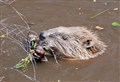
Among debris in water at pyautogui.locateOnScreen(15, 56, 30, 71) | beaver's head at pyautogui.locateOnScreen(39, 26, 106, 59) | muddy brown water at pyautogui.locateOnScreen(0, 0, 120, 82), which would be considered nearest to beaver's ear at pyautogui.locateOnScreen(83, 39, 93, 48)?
beaver's head at pyautogui.locateOnScreen(39, 26, 106, 59)

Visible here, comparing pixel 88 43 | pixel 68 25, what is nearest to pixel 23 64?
pixel 88 43

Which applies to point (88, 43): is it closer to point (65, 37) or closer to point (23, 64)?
point (65, 37)

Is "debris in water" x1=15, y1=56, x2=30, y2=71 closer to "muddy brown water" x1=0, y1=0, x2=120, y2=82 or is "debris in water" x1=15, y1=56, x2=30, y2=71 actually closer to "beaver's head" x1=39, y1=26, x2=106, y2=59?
"muddy brown water" x1=0, y1=0, x2=120, y2=82

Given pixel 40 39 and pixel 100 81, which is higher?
pixel 40 39

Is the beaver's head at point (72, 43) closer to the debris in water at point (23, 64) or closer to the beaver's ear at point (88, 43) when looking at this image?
the beaver's ear at point (88, 43)

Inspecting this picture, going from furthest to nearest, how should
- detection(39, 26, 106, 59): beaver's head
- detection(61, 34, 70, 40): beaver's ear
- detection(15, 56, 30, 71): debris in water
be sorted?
detection(61, 34, 70, 40): beaver's ear → detection(39, 26, 106, 59): beaver's head → detection(15, 56, 30, 71): debris in water

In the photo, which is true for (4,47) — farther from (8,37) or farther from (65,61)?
(65,61)

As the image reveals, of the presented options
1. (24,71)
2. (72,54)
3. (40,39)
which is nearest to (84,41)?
(72,54)

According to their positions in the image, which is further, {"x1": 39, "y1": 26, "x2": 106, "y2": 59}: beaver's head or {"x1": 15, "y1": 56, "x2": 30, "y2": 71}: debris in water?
{"x1": 39, "y1": 26, "x2": 106, "y2": 59}: beaver's head
